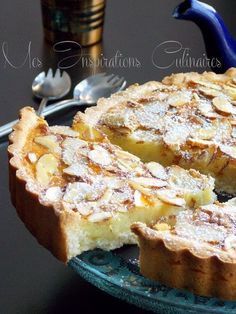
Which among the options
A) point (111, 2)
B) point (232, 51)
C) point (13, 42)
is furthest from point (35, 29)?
point (232, 51)

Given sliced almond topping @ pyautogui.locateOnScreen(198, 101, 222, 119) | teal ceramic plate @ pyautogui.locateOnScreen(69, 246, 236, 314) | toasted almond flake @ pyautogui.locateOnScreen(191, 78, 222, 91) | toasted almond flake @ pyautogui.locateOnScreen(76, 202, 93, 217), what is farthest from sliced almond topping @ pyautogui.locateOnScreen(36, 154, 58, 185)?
toasted almond flake @ pyautogui.locateOnScreen(191, 78, 222, 91)

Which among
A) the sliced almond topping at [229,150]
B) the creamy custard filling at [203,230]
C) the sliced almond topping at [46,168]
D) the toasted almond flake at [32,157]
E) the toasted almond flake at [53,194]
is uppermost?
the toasted almond flake at [32,157]

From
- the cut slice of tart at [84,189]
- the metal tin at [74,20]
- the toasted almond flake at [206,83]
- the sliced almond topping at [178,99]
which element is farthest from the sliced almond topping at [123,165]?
the metal tin at [74,20]

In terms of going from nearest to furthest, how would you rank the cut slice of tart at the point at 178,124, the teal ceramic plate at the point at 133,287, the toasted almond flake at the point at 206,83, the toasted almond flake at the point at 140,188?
the teal ceramic plate at the point at 133,287
the toasted almond flake at the point at 140,188
the cut slice of tart at the point at 178,124
the toasted almond flake at the point at 206,83

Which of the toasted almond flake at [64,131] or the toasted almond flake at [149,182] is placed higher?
the toasted almond flake at [64,131]

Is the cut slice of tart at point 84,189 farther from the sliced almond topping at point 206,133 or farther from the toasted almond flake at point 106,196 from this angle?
the sliced almond topping at point 206,133

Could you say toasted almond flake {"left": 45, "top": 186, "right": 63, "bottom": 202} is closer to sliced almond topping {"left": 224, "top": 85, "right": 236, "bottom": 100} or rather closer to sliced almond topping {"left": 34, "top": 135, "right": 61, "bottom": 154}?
sliced almond topping {"left": 34, "top": 135, "right": 61, "bottom": 154}

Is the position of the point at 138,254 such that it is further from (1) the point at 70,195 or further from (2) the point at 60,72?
(2) the point at 60,72
